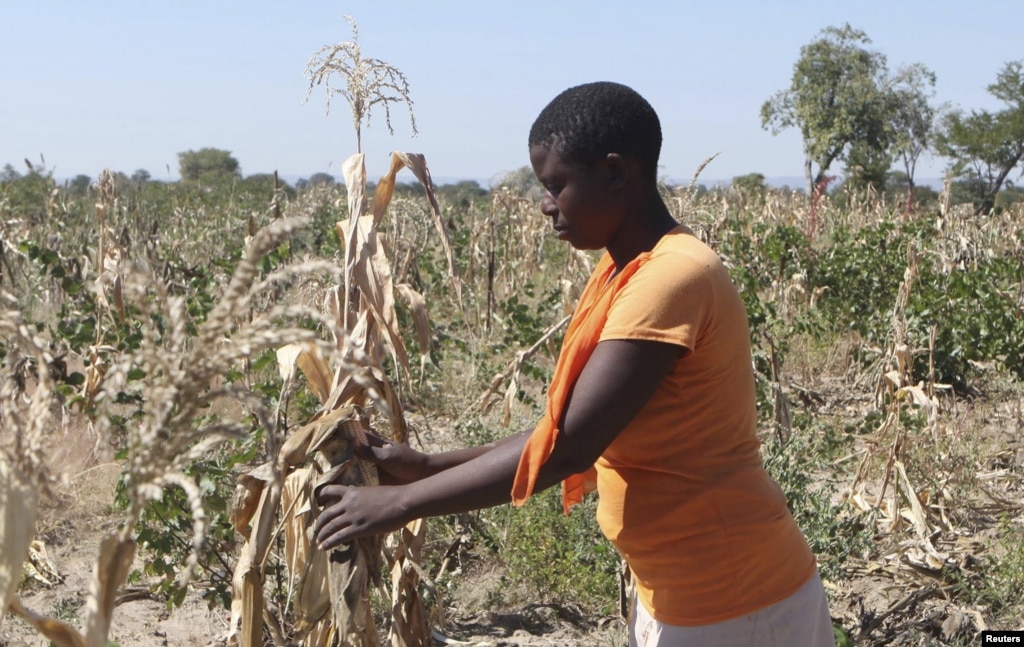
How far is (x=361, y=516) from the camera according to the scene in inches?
73.6

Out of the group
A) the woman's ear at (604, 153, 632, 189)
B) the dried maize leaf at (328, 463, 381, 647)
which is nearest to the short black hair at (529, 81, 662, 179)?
the woman's ear at (604, 153, 632, 189)

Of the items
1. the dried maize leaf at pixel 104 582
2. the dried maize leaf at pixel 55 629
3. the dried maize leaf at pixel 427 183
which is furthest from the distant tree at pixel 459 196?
the dried maize leaf at pixel 104 582

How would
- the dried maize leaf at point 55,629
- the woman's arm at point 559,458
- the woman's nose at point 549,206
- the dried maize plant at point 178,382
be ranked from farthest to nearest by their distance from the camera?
the woman's nose at point 549,206, the woman's arm at point 559,458, the dried maize leaf at point 55,629, the dried maize plant at point 178,382

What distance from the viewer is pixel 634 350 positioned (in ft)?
5.85

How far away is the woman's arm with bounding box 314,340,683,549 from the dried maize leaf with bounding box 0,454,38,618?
2.41 feet

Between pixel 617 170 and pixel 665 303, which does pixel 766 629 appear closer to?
pixel 665 303

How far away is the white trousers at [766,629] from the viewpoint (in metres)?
1.98

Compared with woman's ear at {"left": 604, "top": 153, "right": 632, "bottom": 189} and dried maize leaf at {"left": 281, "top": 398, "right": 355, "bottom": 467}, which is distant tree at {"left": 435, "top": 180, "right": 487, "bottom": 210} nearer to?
dried maize leaf at {"left": 281, "top": 398, "right": 355, "bottom": 467}

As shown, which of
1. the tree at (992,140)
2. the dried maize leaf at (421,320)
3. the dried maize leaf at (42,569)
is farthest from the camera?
the tree at (992,140)

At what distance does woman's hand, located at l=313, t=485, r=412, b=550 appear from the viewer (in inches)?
72.8

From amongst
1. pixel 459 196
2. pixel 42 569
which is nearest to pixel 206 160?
pixel 459 196

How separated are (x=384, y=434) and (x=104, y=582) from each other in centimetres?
228

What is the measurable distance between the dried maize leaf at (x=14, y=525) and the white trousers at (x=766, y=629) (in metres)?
1.21

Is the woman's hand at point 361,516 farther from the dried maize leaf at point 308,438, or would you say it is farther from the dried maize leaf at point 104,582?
the dried maize leaf at point 104,582
